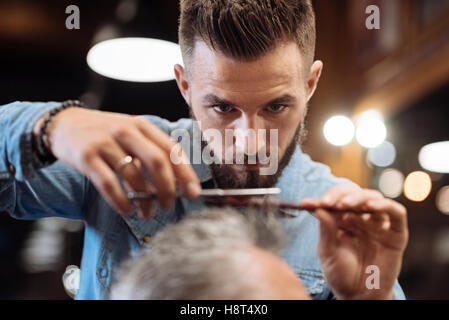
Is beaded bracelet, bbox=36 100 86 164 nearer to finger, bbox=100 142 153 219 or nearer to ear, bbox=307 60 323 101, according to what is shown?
finger, bbox=100 142 153 219

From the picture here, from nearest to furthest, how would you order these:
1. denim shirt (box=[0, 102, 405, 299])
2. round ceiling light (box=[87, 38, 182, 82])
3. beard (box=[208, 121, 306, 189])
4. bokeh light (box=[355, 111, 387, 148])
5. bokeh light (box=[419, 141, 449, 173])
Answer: denim shirt (box=[0, 102, 405, 299]), beard (box=[208, 121, 306, 189]), round ceiling light (box=[87, 38, 182, 82]), bokeh light (box=[355, 111, 387, 148]), bokeh light (box=[419, 141, 449, 173])

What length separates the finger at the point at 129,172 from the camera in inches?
24.8

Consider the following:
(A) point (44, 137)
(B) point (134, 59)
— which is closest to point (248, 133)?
(A) point (44, 137)

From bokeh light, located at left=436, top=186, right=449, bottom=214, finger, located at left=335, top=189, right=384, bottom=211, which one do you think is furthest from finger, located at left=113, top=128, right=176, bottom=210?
bokeh light, located at left=436, top=186, right=449, bottom=214

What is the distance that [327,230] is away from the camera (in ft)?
2.46

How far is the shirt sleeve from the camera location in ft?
2.28

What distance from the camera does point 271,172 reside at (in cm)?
86

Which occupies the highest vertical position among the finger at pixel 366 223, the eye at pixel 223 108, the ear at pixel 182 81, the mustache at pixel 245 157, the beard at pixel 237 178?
the ear at pixel 182 81

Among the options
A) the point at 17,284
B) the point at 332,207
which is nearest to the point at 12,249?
the point at 17,284

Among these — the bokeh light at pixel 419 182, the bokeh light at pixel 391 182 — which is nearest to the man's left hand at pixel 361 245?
the bokeh light at pixel 391 182

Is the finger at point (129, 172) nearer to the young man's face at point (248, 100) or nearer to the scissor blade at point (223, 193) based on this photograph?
the scissor blade at point (223, 193)

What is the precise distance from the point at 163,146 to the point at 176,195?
0.28 feet

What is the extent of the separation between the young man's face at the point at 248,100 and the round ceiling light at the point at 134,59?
0.14 metres

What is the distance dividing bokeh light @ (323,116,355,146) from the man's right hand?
0.50m
